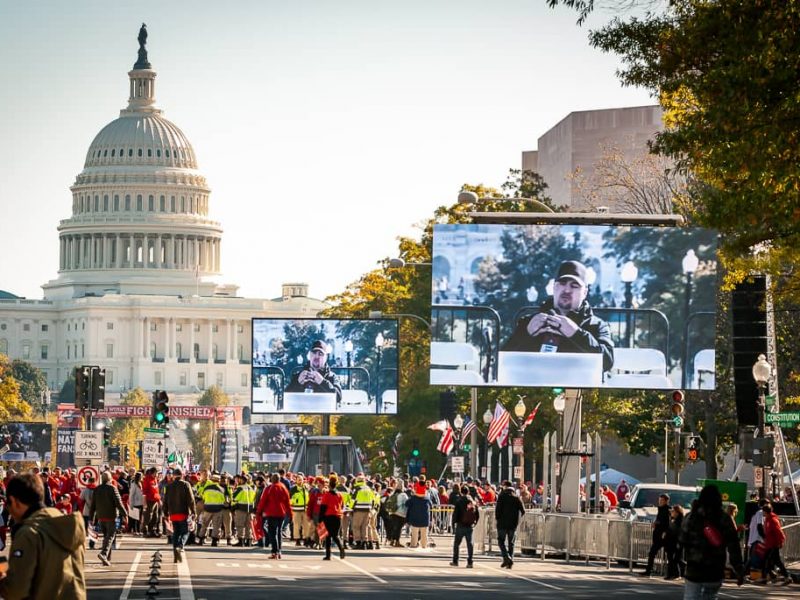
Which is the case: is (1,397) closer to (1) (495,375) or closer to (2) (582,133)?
(2) (582,133)

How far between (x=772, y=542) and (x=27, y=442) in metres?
92.5

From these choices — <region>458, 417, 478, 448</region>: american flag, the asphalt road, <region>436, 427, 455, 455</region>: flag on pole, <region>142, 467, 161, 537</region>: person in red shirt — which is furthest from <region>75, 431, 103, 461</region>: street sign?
the asphalt road

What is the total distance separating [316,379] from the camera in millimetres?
74125

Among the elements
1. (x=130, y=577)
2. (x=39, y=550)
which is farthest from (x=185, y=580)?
(x=39, y=550)

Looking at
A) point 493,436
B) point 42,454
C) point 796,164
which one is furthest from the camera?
point 42,454

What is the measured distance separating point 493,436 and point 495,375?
1114cm

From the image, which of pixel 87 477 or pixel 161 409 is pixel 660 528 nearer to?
pixel 87 477

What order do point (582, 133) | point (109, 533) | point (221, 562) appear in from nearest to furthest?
point (109, 533) → point (221, 562) → point (582, 133)

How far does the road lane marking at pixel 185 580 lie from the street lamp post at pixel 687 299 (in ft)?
48.2

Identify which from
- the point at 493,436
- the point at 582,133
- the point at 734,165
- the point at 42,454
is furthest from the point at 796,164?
the point at 42,454

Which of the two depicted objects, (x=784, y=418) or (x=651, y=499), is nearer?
(x=784, y=418)

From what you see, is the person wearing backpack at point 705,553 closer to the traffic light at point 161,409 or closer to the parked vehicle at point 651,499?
the parked vehicle at point 651,499

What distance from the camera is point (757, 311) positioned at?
129 ft

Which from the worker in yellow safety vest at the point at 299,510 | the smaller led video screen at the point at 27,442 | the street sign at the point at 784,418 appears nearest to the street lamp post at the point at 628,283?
the worker in yellow safety vest at the point at 299,510
